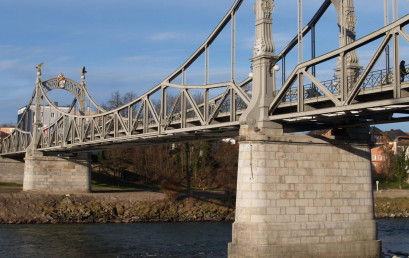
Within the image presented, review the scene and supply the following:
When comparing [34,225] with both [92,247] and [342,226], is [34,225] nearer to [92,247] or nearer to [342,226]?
[92,247]

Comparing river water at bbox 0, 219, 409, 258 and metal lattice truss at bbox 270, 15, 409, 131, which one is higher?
metal lattice truss at bbox 270, 15, 409, 131

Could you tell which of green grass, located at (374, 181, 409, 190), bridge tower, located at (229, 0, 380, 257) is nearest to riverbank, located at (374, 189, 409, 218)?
green grass, located at (374, 181, 409, 190)

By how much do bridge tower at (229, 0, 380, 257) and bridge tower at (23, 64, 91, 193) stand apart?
149 feet

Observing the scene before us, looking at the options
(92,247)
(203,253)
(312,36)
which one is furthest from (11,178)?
(312,36)

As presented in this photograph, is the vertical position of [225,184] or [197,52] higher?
[197,52]

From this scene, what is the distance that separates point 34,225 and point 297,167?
110 feet

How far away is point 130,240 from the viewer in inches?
1826

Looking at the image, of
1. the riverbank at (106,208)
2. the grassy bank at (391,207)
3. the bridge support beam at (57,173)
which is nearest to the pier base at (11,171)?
the bridge support beam at (57,173)

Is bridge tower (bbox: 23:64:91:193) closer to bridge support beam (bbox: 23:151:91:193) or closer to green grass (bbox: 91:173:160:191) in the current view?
bridge support beam (bbox: 23:151:91:193)

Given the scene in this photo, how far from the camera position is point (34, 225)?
5784 cm

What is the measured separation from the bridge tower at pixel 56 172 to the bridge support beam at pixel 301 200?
45.6 m

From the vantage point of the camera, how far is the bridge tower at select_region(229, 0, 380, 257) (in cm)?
3044

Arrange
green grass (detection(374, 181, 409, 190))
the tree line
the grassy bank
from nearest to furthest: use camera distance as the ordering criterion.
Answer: the grassy bank → the tree line → green grass (detection(374, 181, 409, 190))

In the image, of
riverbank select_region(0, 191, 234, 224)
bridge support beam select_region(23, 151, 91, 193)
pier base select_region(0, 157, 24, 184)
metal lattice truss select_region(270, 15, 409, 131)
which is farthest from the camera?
pier base select_region(0, 157, 24, 184)
